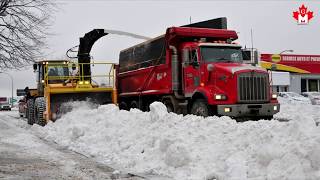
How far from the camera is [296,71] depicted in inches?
2063

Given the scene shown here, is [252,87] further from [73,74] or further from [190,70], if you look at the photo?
[73,74]

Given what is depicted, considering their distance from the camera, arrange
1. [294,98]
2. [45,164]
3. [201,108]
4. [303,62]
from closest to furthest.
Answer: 1. [45,164]
2. [201,108]
3. [294,98]
4. [303,62]

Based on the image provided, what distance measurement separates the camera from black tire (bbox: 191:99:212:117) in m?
13.3

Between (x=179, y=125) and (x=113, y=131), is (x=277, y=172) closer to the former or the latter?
(x=179, y=125)

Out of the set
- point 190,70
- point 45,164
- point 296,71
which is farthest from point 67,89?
point 296,71

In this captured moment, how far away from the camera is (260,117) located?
1379cm

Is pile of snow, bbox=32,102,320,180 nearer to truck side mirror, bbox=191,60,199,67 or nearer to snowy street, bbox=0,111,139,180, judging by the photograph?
snowy street, bbox=0,111,139,180

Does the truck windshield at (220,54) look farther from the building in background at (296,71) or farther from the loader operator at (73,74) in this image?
the building in background at (296,71)

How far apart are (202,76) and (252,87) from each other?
168 cm

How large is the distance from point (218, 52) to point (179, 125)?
5053 mm

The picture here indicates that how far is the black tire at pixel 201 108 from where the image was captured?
13316mm

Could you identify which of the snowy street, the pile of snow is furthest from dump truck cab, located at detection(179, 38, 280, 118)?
the snowy street

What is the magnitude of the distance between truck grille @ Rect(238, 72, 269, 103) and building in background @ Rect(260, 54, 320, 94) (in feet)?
122

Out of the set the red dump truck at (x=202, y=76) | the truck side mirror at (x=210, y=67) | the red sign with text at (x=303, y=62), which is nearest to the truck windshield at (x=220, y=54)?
the red dump truck at (x=202, y=76)
